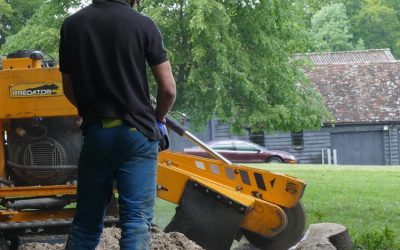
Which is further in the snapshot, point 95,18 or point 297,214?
point 297,214

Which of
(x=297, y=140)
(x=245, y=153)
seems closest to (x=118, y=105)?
(x=245, y=153)

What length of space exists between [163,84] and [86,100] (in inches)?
17.1

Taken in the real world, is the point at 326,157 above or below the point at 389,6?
below

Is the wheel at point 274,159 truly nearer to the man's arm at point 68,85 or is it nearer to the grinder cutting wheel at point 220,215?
the grinder cutting wheel at point 220,215

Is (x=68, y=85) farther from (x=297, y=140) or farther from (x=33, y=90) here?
(x=297, y=140)

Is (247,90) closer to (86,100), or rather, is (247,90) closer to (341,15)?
(86,100)

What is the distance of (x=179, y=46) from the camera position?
65.5 feet

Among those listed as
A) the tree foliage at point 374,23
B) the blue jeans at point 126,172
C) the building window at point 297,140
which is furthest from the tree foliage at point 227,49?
the tree foliage at point 374,23

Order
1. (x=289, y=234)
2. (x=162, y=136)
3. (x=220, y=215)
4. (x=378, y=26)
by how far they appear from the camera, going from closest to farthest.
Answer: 1. (x=162, y=136)
2. (x=220, y=215)
3. (x=289, y=234)
4. (x=378, y=26)

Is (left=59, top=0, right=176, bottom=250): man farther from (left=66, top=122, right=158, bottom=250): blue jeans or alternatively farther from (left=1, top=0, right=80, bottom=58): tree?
(left=1, top=0, right=80, bottom=58): tree

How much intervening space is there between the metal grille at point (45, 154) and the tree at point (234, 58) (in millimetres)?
10920

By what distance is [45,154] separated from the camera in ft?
25.8

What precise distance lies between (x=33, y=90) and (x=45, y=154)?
602 millimetres

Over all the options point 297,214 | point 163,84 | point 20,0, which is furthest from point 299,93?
point 163,84
